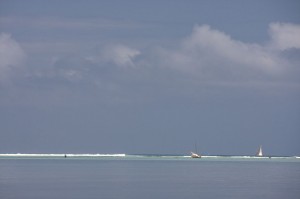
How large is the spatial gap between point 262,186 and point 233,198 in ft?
44.5

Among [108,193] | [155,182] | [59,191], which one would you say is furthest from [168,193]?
[155,182]

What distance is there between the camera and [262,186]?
71.4 metres

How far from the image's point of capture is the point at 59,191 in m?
Answer: 63.9

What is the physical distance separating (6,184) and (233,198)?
950 inches

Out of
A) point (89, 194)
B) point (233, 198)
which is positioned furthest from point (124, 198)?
point (233, 198)

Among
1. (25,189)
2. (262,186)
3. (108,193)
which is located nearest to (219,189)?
(262,186)

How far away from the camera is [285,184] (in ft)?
243

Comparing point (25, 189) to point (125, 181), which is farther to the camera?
point (125, 181)

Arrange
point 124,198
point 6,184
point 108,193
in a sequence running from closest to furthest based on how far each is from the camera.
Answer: point 124,198, point 108,193, point 6,184

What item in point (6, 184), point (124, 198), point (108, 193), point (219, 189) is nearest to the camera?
point (124, 198)

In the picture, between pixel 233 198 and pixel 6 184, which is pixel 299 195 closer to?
pixel 233 198

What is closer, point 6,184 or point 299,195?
point 299,195

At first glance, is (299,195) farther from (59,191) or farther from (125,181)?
(125,181)

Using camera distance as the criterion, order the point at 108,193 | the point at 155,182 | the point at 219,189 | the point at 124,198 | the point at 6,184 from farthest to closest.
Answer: the point at 155,182 → the point at 6,184 → the point at 219,189 → the point at 108,193 → the point at 124,198
